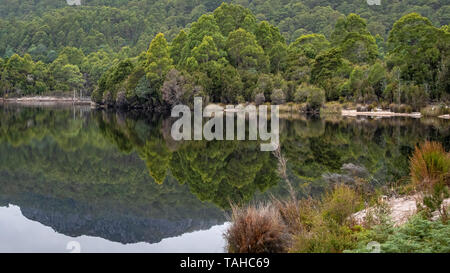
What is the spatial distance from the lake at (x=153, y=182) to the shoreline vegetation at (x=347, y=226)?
1.03m

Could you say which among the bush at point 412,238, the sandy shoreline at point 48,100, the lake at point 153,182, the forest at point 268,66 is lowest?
the sandy shoreline at point 48,100

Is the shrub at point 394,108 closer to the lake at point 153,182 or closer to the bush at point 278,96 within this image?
the bush at point 278,96

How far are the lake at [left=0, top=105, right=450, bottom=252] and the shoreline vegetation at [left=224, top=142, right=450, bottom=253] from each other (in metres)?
1.03

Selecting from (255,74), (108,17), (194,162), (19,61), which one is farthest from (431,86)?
(108,17)

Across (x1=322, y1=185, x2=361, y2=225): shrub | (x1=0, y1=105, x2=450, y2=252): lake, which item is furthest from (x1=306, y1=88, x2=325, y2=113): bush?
(x1=322, y1=185, x2=361, y2=225): shrub

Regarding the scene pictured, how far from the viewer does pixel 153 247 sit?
6691 millimetres

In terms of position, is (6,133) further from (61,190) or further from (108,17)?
(108,17)

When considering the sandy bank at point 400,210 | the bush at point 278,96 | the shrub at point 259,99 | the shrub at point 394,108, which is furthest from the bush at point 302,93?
the sandy bank at point 400,210

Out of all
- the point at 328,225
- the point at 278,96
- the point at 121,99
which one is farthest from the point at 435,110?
the point at 121,99

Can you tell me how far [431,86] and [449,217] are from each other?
40934 millimetres

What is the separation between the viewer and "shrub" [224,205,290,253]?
5609 mm

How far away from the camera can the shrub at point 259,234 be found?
5609mm

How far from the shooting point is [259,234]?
5637mm

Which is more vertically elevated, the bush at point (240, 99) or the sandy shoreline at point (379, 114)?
the bush at point (240, 99)
